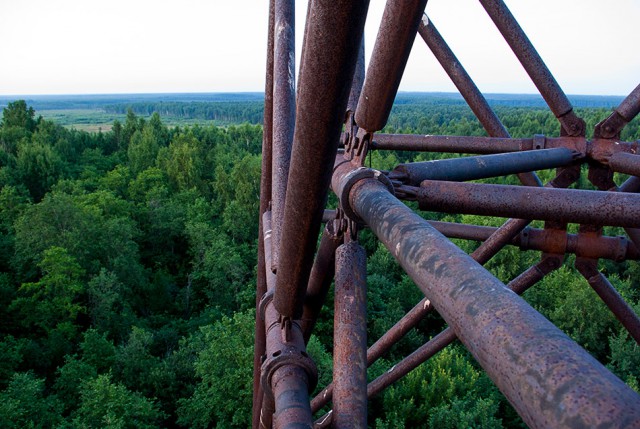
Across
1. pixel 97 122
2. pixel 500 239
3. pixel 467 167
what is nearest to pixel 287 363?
pixel 467 167

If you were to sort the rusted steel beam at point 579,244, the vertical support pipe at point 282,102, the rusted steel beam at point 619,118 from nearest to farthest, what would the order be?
1. the vertical support pipe at point 282,102
2. the rusted steel beam at point 619,118
3. the rusted steel beam at point 579,244

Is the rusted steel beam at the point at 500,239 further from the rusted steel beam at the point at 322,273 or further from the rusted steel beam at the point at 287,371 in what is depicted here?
the rusted steel beam at the point at 287,371

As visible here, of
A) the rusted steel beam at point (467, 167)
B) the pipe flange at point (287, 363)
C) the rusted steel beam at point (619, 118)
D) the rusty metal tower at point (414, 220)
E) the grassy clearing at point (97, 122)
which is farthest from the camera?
the grassy clearing at point (97, 122)

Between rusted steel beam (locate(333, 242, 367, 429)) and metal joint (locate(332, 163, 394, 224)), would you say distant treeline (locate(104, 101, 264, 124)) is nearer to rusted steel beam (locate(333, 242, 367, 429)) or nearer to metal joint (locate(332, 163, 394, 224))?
rusted steel beam (locate(333, 242, 367, 429))

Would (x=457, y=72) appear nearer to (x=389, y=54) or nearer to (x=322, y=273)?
(x=322, y=273)

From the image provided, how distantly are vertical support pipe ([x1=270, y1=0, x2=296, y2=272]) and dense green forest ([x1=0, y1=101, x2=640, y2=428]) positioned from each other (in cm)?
1388

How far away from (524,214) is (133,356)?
20.9 m

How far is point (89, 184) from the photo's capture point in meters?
39.1

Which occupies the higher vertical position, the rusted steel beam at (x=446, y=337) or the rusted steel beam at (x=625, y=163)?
the rusted steel beam at (x=625, y=163)

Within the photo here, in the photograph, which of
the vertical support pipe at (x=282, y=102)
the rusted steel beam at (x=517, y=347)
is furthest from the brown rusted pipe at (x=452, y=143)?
the rusted steel beam at (x=517, y=347)

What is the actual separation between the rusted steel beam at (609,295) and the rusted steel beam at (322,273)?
6.98 feet

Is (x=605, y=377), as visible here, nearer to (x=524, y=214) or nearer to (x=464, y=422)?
(x=524, y=214)

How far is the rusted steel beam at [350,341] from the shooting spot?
2154 mm

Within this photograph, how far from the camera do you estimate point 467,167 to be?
2580 mm
